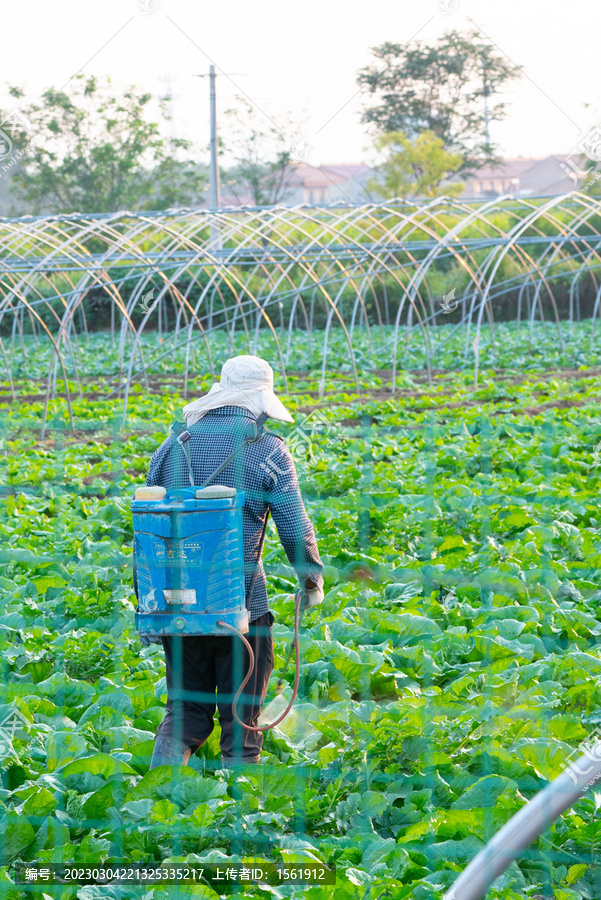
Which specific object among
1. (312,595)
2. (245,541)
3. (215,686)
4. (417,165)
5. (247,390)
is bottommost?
(215,686)

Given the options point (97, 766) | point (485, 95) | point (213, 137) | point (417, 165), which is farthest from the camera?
point (485, 95)

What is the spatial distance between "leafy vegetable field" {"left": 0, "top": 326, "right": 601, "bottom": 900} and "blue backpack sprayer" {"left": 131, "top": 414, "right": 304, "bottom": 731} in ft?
1.73

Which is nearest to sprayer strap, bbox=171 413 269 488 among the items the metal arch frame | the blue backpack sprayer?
the blue backpack sprayer

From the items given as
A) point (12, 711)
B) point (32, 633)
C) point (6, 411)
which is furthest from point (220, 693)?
point (6, 411)

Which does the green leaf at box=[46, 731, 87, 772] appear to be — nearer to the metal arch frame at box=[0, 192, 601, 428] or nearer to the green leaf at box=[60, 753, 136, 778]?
the green leaf at box=[60, 753, 136, 778]

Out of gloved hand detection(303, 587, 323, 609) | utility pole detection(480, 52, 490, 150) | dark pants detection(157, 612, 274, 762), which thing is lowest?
dark pants detection(157, 612, 274, 762)

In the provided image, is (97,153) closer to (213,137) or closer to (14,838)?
(213,137)

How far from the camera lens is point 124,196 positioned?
37.0m

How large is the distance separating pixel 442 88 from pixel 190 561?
44112 mm

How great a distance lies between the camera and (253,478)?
280cm

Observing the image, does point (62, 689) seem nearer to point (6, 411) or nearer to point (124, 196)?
point (6, 411)

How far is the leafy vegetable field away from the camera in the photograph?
2461 millimetres

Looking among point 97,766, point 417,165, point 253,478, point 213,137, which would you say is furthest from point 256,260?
point 417,165

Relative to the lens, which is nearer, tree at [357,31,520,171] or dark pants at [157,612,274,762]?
dark pants at [157,612,274,762]
